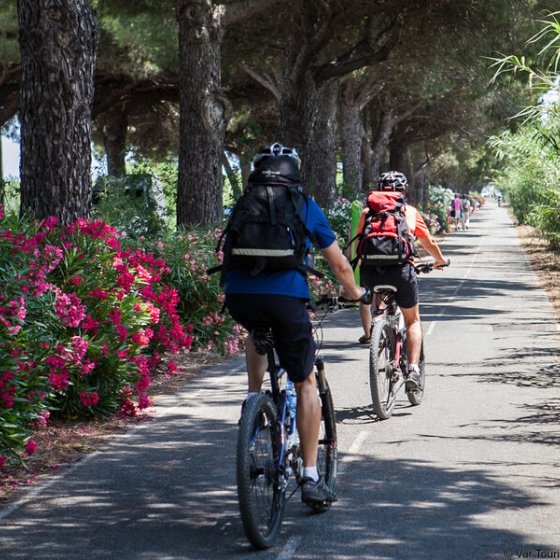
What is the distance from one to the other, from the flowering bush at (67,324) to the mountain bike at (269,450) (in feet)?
6.22

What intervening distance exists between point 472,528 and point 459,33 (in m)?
18.6

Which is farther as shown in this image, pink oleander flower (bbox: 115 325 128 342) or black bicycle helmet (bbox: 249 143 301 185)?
pink oleander flower (bbox: 115 325 128 342)

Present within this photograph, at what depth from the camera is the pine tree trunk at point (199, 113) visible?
16.2 meters

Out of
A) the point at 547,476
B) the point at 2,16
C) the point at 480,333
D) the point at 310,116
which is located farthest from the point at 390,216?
the point at 2,16

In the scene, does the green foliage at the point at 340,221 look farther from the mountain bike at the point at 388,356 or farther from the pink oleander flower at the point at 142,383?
the pink oleander flower at the point at 142,383

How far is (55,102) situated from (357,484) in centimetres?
534

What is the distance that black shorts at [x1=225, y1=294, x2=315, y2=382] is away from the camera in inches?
210

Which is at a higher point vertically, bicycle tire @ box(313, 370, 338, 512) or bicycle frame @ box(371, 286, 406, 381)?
bicycle frame @ box(371, 286, 406, 381)

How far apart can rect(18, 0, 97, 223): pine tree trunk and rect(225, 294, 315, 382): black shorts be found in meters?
5.31

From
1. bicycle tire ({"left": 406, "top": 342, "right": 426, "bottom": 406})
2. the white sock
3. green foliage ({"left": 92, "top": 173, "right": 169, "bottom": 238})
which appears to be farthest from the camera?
green foliage ({"left": 92, "top": 173, "right": 169, "bottom": 238})

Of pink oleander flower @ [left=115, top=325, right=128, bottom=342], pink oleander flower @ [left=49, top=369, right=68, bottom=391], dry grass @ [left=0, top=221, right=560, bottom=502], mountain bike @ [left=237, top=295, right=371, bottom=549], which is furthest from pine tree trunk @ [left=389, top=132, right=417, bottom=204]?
mountain bike @ [left=237, top=295, right=371, bottom=549]

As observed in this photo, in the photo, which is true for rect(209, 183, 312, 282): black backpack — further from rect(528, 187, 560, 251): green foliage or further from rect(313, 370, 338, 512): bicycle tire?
rect(528, 187, 560, 251): green foliage

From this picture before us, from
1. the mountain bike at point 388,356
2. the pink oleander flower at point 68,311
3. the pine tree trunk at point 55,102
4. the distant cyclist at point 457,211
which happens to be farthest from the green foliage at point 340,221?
the distant cyclist at point 457,211

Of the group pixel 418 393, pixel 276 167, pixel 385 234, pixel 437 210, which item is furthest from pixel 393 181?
pixel 437 210
